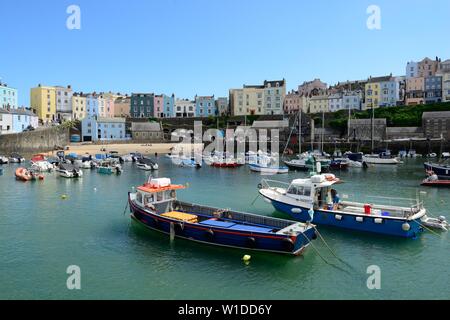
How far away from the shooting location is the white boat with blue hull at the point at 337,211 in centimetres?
2069

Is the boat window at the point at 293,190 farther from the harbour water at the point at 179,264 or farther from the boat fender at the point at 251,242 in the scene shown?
the boat fender at the point at 251,242

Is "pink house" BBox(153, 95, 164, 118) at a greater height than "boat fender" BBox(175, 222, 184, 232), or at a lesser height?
greater

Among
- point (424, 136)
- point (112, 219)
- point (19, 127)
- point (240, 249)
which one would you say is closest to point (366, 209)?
point (240, 249)

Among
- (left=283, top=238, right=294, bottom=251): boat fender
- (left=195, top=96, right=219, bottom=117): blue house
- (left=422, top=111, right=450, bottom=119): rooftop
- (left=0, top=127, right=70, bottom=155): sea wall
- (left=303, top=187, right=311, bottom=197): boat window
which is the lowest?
(left=283, top=238, right=294, bottom=251): boat fender

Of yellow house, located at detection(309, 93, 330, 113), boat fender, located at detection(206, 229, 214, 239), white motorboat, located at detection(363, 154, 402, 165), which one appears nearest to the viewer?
boat fender, located at detection(206, 229, 214, 239)

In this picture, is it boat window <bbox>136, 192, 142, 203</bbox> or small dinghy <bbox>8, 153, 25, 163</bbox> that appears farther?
small dinghy <bbox>8, 153, 25, 163</bbox>

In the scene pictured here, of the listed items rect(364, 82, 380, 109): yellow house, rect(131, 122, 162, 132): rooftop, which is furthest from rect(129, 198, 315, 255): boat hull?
rect(364, 82, 380, 109): yellow house

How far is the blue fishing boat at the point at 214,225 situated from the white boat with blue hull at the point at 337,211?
2.34 meters

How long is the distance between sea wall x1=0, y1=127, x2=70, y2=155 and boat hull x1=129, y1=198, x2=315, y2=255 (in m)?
59.0

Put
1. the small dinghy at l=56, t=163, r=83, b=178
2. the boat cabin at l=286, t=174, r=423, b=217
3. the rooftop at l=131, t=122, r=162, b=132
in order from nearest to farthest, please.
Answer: the boat cabin at l=286, t=174, r=423, b=217
the small dinghy at l=56, t=163, r=83, b=178
the rooftop at l=131, t=122, r=162, b=132

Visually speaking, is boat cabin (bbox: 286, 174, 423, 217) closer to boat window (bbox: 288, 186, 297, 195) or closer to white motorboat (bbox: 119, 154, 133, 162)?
boat window (bbox: 288, 186, 297, 195)

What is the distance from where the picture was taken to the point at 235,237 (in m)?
18.3

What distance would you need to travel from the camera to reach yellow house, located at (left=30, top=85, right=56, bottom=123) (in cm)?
10269

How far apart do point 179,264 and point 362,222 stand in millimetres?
9889
